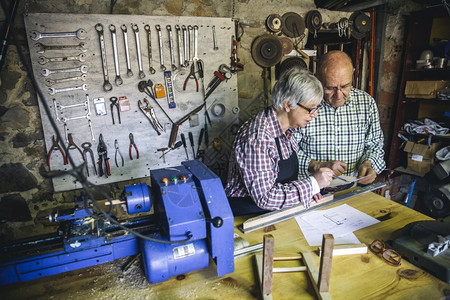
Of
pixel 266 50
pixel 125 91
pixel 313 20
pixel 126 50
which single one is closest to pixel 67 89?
pixel 125 91

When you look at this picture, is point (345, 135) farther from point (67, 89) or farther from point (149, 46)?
point (67, 89)

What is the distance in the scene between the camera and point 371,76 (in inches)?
148

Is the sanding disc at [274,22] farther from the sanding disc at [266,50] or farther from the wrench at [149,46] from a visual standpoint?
the wrench at [149,46]

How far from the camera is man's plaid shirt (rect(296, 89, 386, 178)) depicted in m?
2.31

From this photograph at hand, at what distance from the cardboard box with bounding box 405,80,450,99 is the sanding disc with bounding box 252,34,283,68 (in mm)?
1850

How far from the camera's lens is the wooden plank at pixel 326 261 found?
96 centimetres

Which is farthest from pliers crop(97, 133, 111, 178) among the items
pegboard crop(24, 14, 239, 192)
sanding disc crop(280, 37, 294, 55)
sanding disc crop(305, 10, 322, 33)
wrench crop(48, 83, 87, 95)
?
sanding disc crop(305, 10, 322, 33)

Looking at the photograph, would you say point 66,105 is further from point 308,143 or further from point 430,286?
point 430,286

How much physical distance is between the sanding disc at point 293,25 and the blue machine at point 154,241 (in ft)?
8.19

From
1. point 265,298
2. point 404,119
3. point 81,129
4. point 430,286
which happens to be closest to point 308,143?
point 430,286

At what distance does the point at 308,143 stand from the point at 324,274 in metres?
1.47

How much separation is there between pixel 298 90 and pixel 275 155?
0.41m

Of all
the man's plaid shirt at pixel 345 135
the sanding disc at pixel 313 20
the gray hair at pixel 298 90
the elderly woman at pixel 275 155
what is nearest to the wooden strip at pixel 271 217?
the elderly woman at pixel 275 155

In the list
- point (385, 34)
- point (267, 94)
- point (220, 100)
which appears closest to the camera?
point (220, 100)
